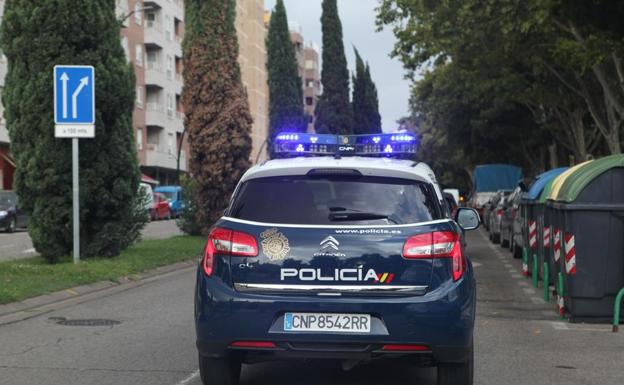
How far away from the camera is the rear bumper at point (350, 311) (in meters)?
5.81

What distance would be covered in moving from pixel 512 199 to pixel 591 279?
42.7ft

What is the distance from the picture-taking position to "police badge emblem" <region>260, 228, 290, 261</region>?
5.94 meters

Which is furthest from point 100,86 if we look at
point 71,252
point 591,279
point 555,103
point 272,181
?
point 555,103

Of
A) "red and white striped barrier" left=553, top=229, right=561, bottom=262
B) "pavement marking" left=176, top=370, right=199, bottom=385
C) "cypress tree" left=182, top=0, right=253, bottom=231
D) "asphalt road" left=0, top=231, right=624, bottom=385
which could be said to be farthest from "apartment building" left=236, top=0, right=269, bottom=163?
"pavement marking" left=176, top=370, right=199, bottom=385

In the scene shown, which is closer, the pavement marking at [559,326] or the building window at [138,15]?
the pavement marking at [559,326]

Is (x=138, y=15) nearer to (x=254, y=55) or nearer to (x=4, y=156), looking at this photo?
(x=4, y=156)

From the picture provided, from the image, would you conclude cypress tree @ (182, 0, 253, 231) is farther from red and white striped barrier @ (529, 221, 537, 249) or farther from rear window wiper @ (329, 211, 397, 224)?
rear window wiper @ (329, 211, 397, 224)

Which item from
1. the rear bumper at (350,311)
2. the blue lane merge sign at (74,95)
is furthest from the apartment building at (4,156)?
the rear bumper at (350,311)

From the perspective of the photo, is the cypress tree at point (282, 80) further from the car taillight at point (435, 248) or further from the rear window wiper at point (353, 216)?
the car taillight at point (435, 248)

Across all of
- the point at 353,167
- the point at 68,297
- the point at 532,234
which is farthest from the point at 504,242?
the point at 353,167

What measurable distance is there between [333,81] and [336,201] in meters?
75.7

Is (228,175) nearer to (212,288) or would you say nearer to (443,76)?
(443,76)

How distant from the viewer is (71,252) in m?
16.5

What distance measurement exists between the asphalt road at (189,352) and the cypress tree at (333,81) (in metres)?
68.5
